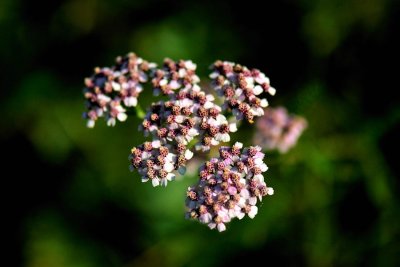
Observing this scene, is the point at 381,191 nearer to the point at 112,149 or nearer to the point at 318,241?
the point at 318,241

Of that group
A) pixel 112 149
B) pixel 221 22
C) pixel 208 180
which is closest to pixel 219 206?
pixel 208 180

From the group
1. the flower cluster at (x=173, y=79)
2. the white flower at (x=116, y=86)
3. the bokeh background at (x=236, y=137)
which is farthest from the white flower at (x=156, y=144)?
the bokeh background at (x=236, y=137)

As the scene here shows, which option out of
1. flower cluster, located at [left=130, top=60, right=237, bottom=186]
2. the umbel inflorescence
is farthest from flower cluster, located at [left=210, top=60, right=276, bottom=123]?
flower cluster, located at [left=130, top=60, right=237, bottom=186]

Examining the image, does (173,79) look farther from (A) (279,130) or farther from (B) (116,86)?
(A) (279,130)

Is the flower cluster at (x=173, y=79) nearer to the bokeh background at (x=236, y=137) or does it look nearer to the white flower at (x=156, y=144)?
the white flower at (x=156, y=144)

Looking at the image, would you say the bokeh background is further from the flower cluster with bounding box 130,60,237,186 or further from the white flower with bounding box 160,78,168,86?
the white flower with bounding box 160,78,168,86
